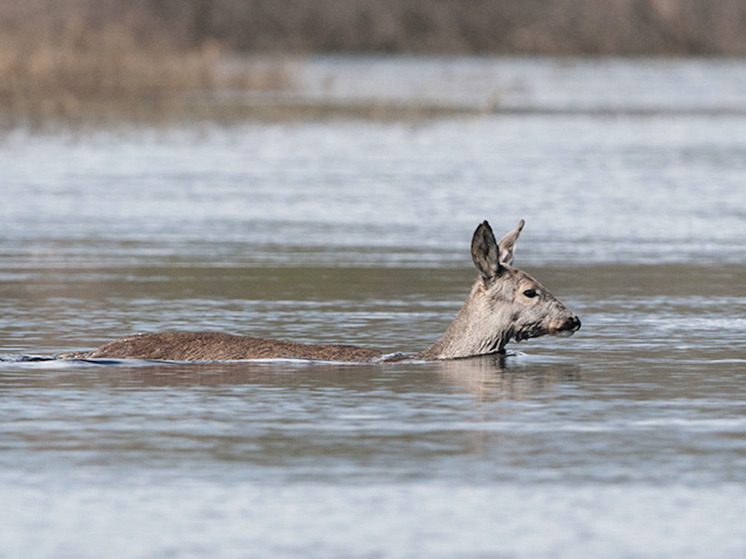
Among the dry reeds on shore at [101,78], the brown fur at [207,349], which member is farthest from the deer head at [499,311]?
the dry reeds on shore at [101,78]

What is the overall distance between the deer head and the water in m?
0.18

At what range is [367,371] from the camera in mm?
12164

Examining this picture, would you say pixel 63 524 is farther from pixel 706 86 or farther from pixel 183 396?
pixel 706 86

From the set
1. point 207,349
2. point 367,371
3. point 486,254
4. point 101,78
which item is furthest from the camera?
point 101,78

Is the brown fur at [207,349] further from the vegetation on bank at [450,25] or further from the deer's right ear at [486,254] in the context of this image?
the vegetation on bank at [450,25]

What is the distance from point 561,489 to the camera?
28.5 feet

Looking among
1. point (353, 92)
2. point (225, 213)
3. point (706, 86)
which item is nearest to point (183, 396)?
point (225, 213)

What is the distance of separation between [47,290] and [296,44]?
59.6m

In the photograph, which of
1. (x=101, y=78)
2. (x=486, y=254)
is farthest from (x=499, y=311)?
(x=101, y=78)

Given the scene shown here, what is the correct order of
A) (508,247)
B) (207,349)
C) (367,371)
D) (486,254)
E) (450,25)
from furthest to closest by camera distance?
(450,25)
(508,247)
(207,349)
(486,254)
(367,371)

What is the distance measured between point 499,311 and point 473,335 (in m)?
0.23

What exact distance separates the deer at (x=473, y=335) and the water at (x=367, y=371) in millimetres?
166

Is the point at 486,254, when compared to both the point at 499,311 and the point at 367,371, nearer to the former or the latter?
the point at 499,311

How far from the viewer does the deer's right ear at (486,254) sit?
12.1 metres
